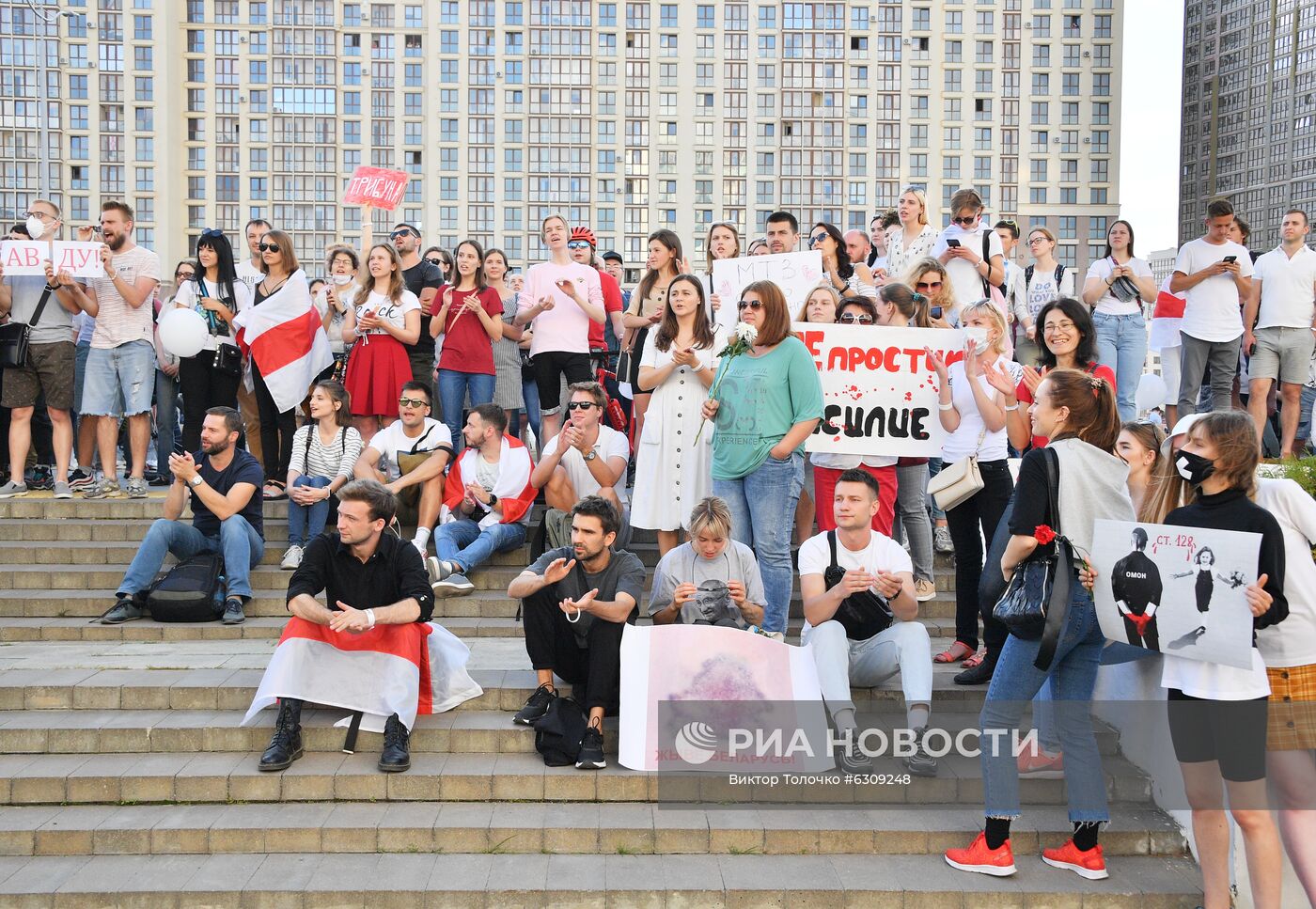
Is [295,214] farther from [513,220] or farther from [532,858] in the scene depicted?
[532,858]

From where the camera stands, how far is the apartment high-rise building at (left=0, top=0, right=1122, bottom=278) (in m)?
90.9

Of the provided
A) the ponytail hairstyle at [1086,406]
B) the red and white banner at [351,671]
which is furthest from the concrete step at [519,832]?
the ponytail hairstyle at [1086,406]

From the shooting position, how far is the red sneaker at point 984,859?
4.90 metres

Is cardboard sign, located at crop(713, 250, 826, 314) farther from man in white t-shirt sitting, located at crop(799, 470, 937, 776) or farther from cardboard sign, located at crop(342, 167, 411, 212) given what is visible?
cardboard sign, located at crop(342, 167, 411, 212)

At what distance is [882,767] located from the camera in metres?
5.56

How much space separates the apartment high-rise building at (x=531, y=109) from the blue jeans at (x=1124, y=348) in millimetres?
83876

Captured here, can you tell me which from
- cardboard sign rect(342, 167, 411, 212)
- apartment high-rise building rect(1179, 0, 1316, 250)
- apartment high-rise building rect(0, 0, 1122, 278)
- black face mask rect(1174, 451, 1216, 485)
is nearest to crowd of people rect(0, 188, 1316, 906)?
black face mask rect(1174, 451, 1216, 485)

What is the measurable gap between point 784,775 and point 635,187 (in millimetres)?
92259

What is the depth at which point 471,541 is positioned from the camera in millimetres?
8195

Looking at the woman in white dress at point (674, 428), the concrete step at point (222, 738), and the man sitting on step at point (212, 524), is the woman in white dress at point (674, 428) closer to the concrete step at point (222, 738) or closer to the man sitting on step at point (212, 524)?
the concrete step at point (222, 738)

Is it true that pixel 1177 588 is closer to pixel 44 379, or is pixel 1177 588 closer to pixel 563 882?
pixel 563 882

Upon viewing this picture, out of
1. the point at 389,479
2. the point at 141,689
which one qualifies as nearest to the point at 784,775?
the point at 141,689

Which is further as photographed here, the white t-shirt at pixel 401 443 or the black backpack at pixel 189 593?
the white t-shirt at pixel 401 443

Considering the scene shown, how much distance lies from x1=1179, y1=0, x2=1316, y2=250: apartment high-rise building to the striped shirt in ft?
361
